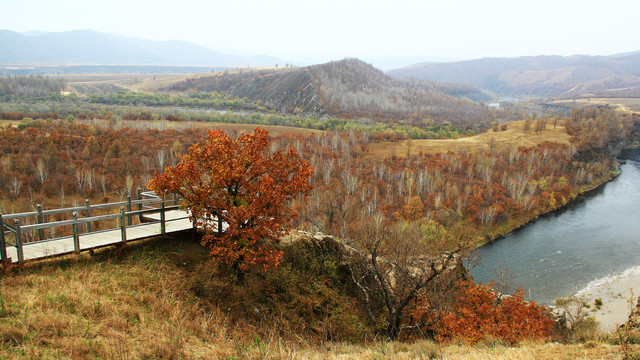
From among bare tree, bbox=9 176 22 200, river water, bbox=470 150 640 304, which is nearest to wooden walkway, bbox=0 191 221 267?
river water, bbox=470 150 640 304

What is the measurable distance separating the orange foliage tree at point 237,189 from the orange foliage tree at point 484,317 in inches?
394

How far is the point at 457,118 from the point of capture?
617ft

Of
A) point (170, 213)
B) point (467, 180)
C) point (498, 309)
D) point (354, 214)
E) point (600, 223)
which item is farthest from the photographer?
point (467, 180)

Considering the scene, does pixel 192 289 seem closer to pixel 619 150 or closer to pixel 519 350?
pixel 519 350

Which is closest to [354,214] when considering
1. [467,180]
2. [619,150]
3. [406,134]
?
[467,180]

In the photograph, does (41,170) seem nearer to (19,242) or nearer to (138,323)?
(19,242)

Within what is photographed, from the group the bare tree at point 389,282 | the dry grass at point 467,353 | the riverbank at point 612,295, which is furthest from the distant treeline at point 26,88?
the riverbank at point 612,295

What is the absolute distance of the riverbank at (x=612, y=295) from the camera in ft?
135

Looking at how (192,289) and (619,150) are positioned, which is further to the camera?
(619,150)

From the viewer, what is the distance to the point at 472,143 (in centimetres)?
12262

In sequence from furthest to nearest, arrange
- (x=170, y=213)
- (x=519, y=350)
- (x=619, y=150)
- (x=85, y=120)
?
(x=619, y=150)
(x=85, y=120)
(x=170, y=213)
(x=519, y=350)

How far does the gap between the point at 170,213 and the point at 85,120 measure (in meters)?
102

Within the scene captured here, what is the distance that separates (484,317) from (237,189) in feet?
65.6

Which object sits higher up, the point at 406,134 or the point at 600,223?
the point at 406,134
